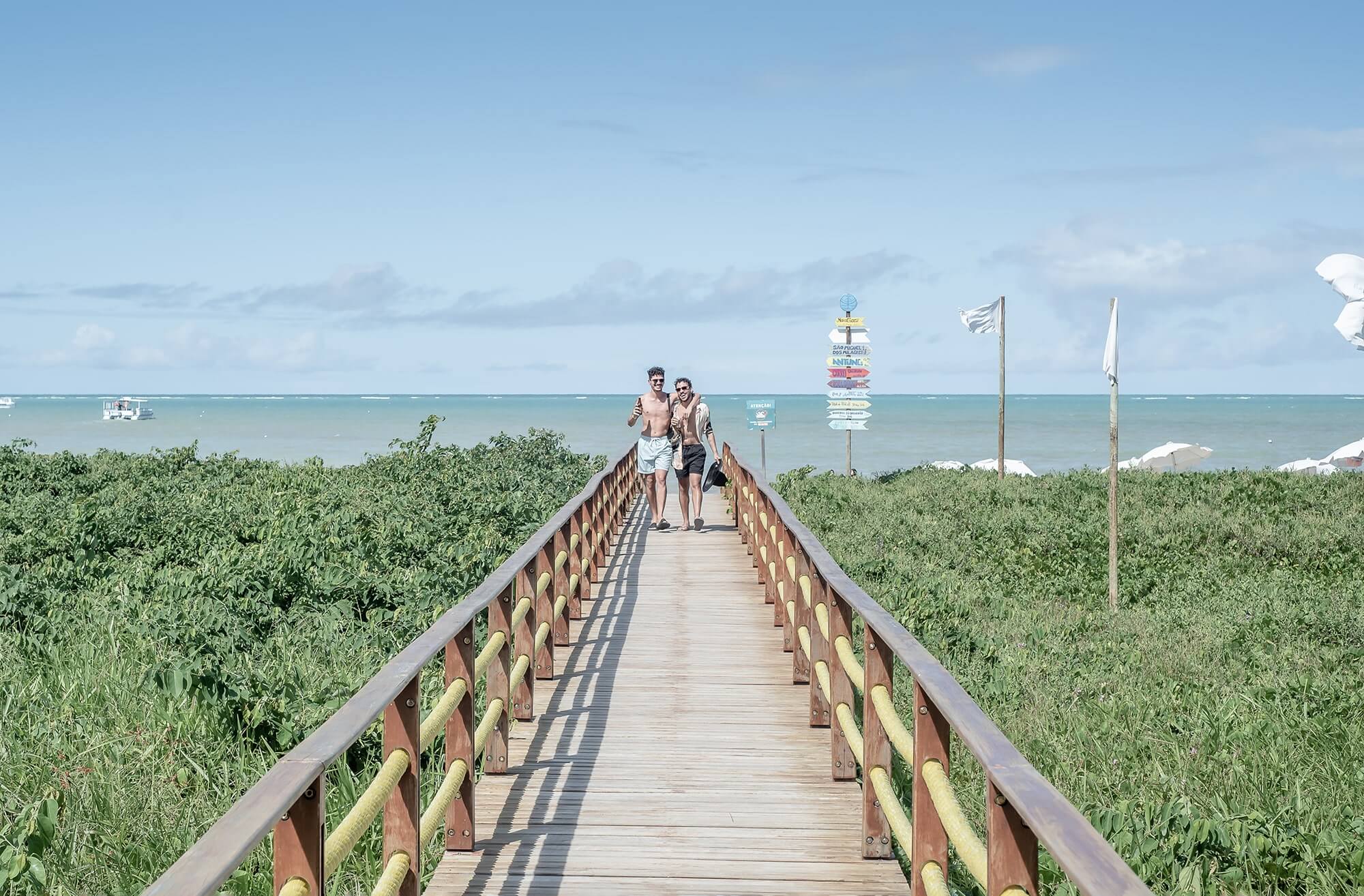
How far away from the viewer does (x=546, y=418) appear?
130m

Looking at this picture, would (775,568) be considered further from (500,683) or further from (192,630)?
(500,683)

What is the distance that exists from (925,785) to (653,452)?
35.2 feet

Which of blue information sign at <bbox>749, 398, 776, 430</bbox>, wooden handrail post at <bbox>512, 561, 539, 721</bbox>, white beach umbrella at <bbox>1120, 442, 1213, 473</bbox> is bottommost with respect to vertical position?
wooden handrail post at <bbox>512, 561, 539, 721</bbox>

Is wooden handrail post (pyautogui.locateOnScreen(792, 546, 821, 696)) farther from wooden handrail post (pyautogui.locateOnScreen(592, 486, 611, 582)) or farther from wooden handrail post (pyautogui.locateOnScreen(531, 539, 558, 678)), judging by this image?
wooden handrail post (pyautogui.locateOnScreen(592, 486, 611, 582))

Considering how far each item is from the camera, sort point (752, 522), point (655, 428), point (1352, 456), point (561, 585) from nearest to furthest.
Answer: point (561, 585), point (752, 522), point (655, 428), point (1352, 456)

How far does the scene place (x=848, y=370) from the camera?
22562 millimetres

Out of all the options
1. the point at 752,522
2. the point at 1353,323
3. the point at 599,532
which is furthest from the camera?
the point at 1353,323

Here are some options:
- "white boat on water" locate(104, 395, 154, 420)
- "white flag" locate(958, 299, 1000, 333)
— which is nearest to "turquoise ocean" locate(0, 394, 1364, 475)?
"white boat on water" locate(104, 395, 154, 420)

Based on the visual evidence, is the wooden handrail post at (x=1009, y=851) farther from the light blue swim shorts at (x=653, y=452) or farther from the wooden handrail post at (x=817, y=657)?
the light blue swim shorts at (x=653, y=452)

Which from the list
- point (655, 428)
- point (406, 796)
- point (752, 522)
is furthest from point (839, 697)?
point (655, 428)

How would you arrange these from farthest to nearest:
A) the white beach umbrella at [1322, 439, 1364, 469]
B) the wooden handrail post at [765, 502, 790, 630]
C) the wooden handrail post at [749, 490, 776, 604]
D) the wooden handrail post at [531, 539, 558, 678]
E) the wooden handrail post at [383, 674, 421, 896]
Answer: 1. the white beach umbrella at [1322, 439, 1364, 469]
2. the wooden handrail post at [749, 490, 776, 604]
3. the wooden handrail post at [765, 502, 790, 630]
4. the wooden handrail post at [531, 539, 558, 678]
5. the wooden handrail post at [383, 674, 421, 896]

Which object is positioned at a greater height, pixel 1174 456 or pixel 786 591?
pixel 1174 456

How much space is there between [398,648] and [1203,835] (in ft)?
19.0

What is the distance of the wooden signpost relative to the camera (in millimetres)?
22219
